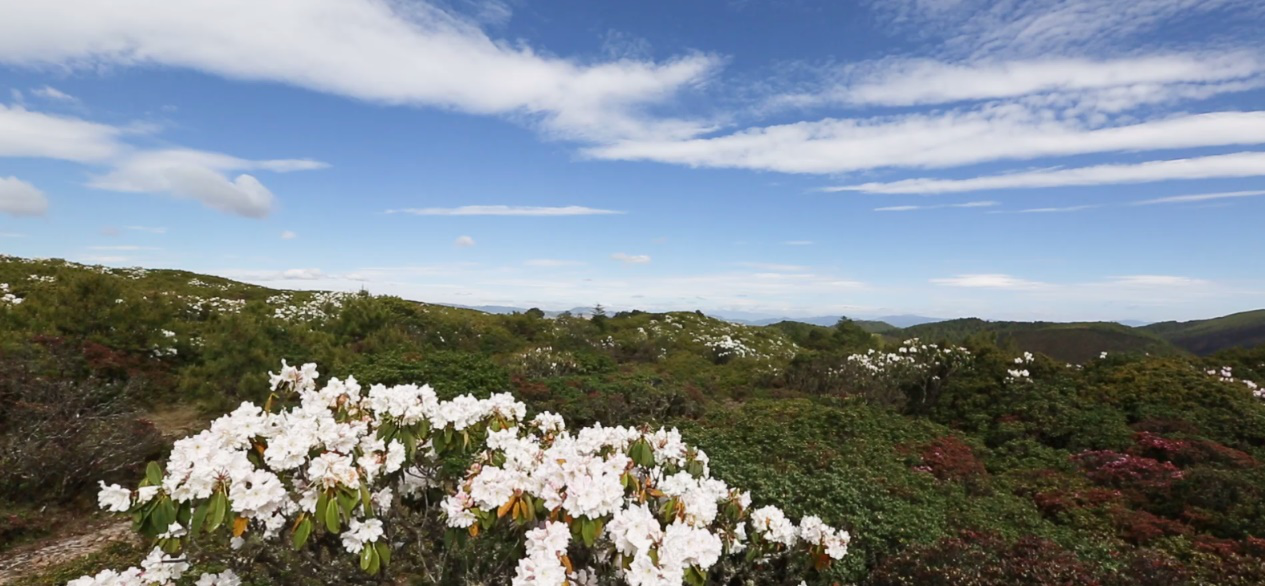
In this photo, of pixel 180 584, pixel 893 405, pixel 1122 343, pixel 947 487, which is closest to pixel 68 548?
pixel 180 584

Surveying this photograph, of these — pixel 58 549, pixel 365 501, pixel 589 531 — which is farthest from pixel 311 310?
pixel 589 531

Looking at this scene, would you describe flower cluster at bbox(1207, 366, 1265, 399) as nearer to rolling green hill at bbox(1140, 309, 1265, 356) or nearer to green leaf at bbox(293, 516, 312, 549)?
green leaf at bbox(293, 516, 312, 549)

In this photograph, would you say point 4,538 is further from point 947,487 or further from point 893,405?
point 893,405

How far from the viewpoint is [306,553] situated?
117 inches

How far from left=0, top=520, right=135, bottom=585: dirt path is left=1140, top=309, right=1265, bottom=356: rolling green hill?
76277 mm

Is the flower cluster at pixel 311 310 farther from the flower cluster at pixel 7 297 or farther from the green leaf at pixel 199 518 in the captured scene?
the green leaf at pixel 199 518

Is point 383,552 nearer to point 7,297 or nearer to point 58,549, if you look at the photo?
point 58,549

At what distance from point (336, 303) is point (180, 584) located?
54.6 ft

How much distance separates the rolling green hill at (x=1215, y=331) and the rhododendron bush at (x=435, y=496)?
244ft

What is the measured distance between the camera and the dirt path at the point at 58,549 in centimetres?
539

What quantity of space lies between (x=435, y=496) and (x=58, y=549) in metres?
4.95

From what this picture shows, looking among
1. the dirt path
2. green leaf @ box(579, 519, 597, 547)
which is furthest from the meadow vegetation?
the dirt path

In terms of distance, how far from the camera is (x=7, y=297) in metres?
12.9

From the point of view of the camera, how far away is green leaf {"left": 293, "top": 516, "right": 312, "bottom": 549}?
2469 millimetres
